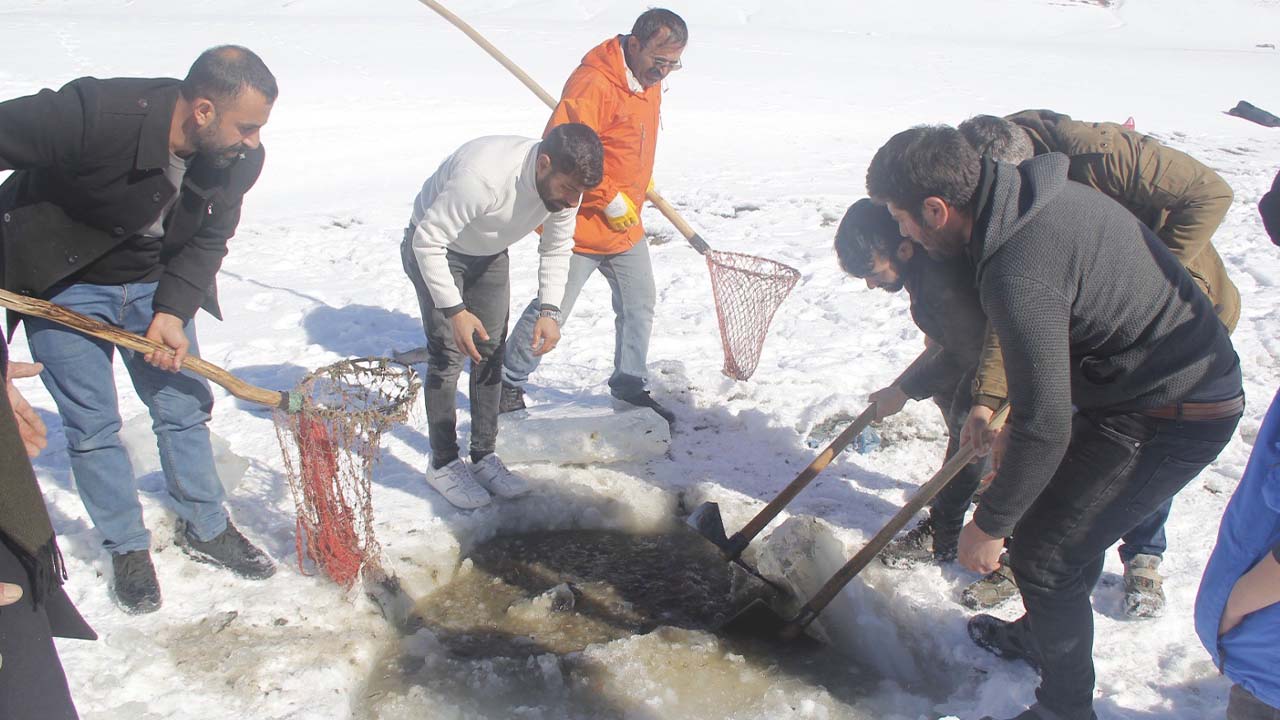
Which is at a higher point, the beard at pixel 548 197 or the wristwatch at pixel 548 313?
the beard at pixel 548 197

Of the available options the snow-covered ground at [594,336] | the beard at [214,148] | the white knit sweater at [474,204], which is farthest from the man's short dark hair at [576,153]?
the snow-covered ground at [594,336]

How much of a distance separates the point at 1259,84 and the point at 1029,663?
18.1 m

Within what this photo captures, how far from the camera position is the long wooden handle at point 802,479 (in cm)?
361

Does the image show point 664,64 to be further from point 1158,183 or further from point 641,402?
point 1158,183

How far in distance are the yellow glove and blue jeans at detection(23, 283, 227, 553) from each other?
189cm

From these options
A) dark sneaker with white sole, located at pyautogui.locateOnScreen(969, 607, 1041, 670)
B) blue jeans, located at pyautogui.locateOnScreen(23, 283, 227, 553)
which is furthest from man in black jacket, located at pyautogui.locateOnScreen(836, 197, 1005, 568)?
blue jeans, located at pyautogui.locateOnScreen(23, 283, 227, 553)

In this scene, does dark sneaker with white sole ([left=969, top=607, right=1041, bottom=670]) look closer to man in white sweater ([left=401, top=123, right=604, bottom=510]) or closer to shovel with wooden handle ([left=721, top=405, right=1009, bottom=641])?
shovel with wooden handle ([left=721, top=405, right=1009, bottom=641])

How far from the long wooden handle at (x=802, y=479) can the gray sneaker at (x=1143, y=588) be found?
3.58 feet

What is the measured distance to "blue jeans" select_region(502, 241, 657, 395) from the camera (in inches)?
181

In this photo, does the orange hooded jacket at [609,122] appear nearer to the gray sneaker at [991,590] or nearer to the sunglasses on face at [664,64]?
the sunglasses on face at [664,64]

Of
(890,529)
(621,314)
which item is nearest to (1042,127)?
(890,529)

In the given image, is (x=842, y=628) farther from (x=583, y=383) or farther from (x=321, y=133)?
(x=321, y=133)

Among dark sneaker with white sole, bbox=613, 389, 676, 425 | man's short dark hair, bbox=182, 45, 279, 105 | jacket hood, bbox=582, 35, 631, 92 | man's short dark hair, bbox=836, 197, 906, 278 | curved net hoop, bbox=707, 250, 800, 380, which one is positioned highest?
man's short dark hair, bbox=182, 45, 279, 105

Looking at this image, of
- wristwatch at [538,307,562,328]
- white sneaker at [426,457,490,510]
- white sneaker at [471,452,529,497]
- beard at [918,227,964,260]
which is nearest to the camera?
beard at [918,227,964,260]
